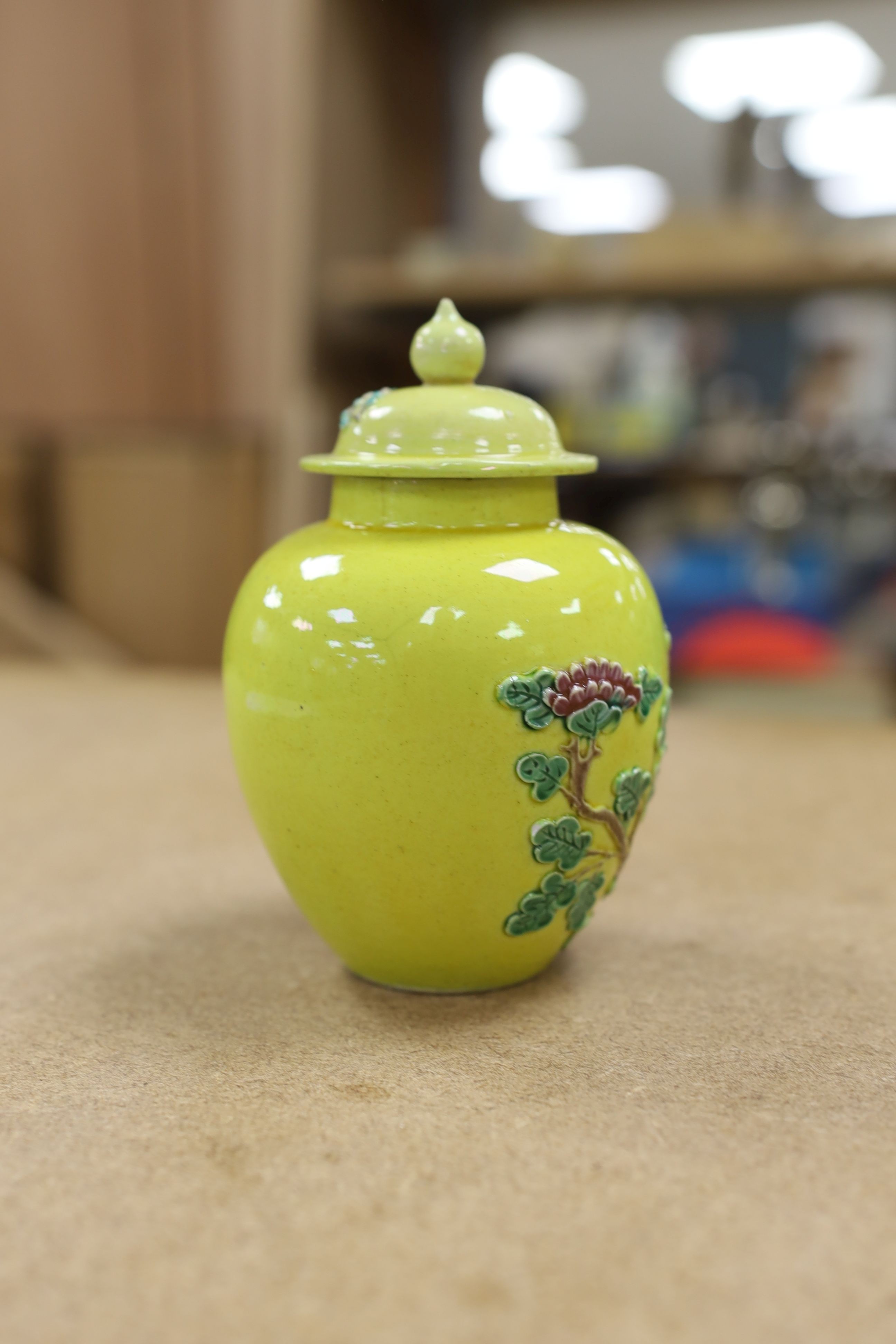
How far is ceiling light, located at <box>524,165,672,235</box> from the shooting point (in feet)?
8.33

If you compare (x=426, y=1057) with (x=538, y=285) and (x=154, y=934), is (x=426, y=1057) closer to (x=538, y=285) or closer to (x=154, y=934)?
(x=154, y=934)

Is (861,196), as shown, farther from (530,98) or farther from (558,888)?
(558,888)

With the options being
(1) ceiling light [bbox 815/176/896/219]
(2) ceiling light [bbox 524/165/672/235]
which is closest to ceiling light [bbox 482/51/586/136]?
(2) ceiling light [bbox 524/165/672/235]

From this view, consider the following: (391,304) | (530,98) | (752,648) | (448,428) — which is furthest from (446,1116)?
(530,98)

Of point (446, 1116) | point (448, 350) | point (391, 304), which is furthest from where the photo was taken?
point (391, 304)

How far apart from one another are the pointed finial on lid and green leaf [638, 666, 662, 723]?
0.72 feet

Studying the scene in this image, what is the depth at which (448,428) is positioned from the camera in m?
0.76

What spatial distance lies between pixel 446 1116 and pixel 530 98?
243 centimetres

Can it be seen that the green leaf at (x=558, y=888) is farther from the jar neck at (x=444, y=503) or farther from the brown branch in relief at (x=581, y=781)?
the jar neck at (x=444, y=503)

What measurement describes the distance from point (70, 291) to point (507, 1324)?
7.47ft

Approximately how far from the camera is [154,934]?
94 cm

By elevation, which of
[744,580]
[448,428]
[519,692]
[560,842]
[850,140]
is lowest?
[744,580]

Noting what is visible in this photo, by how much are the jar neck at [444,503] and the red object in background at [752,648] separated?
5.19 ft

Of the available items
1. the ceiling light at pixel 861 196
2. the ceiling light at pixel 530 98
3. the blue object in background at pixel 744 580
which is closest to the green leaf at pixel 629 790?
the blue object in background at pixel 744 580
